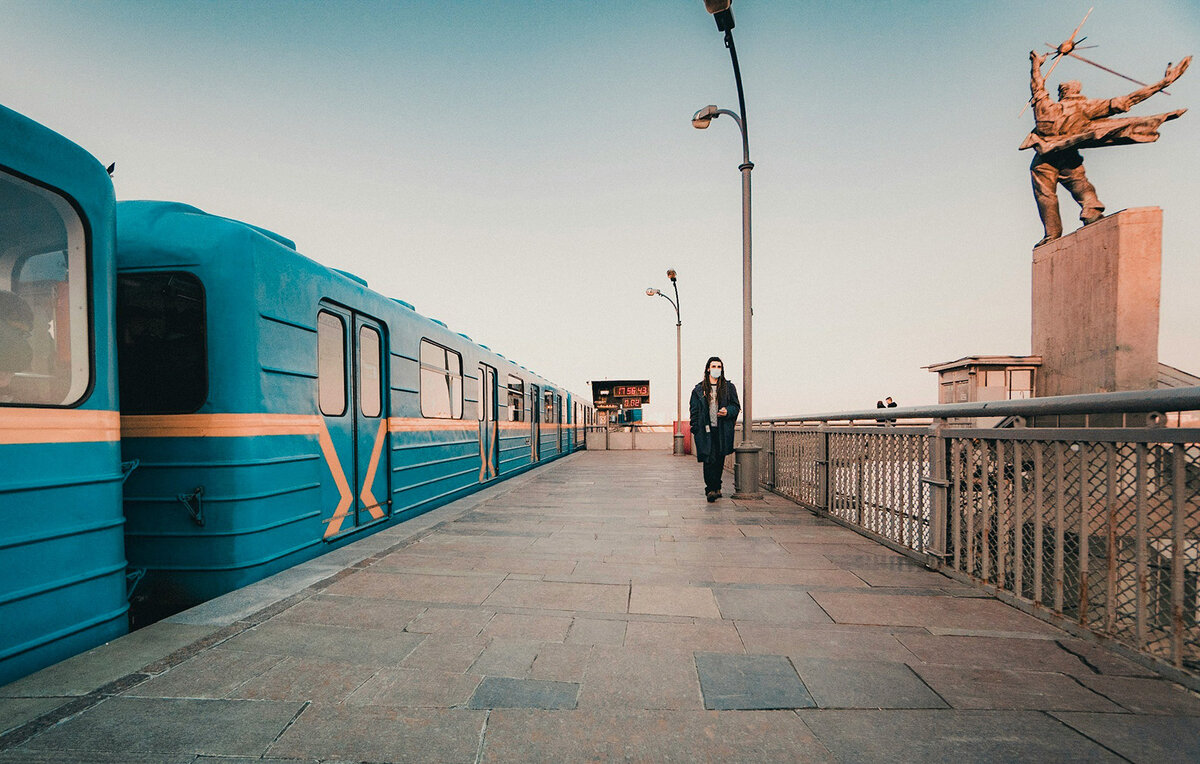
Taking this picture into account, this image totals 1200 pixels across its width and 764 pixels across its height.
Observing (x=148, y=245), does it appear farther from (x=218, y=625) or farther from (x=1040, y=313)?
(x=1040, y=313)

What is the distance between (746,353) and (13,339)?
820 cm

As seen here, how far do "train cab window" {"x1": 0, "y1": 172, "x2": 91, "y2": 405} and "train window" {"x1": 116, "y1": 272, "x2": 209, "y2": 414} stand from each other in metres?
0.93

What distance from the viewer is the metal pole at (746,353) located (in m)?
8.45


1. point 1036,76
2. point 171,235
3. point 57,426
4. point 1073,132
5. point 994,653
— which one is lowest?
point 994,653

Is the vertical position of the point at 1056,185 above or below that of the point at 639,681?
above

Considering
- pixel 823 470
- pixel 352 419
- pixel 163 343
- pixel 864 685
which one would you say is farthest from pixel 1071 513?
pixel 163 343

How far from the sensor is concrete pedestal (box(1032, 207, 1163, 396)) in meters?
11.7

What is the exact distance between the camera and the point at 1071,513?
2.97 m

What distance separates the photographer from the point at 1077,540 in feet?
9.71

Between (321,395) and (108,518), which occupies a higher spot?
(321,395)

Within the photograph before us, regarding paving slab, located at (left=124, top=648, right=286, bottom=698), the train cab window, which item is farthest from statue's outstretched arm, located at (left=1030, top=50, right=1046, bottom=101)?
paving slab, located at (left=124, top=648, right=286, bottom=698)

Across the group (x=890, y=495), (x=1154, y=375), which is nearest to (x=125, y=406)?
(x=890, y=495)

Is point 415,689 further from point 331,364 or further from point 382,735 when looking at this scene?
point 331,364

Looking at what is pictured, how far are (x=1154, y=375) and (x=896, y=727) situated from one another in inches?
606
